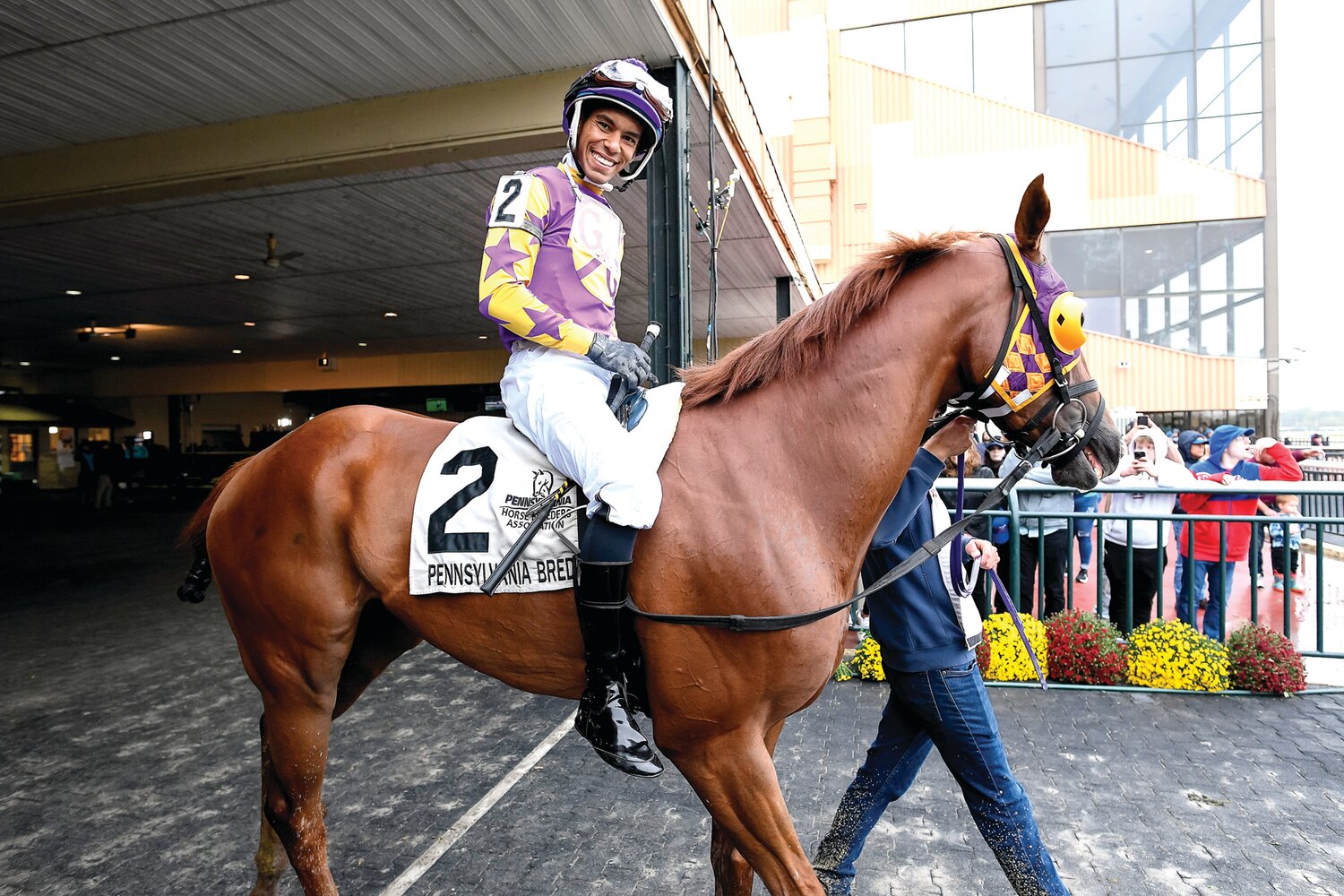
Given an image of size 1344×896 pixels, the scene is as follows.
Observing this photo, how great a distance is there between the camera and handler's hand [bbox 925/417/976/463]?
239 cm

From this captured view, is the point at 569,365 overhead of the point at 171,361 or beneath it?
beneath

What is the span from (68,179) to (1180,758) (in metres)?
10.3

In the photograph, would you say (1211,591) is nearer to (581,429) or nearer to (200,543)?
(581,429)

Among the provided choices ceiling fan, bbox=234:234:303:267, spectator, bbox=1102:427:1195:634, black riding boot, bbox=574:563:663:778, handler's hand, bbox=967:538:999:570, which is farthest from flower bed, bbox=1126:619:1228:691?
ceiling fan, bbox=234:234:303:267

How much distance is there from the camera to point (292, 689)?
99.4 inches

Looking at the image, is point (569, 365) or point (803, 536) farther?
point (569, 365)

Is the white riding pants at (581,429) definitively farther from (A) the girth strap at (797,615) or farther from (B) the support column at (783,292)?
(B) the support column at (783,292)

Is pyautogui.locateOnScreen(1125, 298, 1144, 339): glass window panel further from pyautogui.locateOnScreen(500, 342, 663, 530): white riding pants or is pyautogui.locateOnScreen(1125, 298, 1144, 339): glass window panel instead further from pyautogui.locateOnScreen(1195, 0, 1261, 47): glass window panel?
pyautogui.locateOnScreen(500, 342, 663, 530): white riding pants

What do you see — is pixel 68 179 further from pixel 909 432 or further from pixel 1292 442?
pixel 1292 442

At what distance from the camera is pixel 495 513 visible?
2.17 m

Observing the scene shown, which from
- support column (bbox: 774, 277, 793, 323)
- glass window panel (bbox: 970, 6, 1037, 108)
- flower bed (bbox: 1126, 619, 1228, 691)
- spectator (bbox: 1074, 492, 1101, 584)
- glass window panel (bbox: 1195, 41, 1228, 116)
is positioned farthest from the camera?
glass window panel (bbox: 970, 6, 1037, 108)

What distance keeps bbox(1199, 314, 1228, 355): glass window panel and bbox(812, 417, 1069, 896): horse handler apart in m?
21.8

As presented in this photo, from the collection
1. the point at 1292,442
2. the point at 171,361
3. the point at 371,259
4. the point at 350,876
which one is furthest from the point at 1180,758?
the point at 171,361

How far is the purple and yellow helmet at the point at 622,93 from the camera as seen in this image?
2.24m
